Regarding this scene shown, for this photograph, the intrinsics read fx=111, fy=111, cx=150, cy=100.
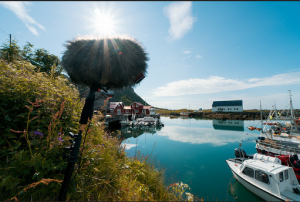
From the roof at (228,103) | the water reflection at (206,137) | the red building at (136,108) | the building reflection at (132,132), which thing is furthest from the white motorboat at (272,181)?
the roof at (228,103)

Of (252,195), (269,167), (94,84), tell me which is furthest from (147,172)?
(252,195)

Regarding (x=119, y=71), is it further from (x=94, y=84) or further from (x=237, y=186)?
(x=237, y=186)

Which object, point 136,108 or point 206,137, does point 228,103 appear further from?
point 206,137

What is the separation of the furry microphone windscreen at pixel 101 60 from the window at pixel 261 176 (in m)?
9.91

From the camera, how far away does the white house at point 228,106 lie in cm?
6298

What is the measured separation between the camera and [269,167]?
22.3 ft

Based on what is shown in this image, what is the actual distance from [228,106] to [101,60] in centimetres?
7883

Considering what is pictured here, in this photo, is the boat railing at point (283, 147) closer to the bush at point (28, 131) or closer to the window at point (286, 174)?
the window at point (286, 174)

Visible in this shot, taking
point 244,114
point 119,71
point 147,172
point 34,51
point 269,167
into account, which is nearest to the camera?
point 119,71

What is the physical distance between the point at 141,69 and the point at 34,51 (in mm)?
17298

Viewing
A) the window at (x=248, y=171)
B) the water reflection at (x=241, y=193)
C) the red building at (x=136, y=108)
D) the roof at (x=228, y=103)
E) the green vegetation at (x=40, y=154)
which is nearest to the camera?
the green vegetation at (x=40, y=154)

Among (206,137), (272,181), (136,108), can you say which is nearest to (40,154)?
(272,181)

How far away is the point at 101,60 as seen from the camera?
1940 mm

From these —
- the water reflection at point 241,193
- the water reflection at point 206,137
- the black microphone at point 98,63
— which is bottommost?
the water reflection at point 241,193
